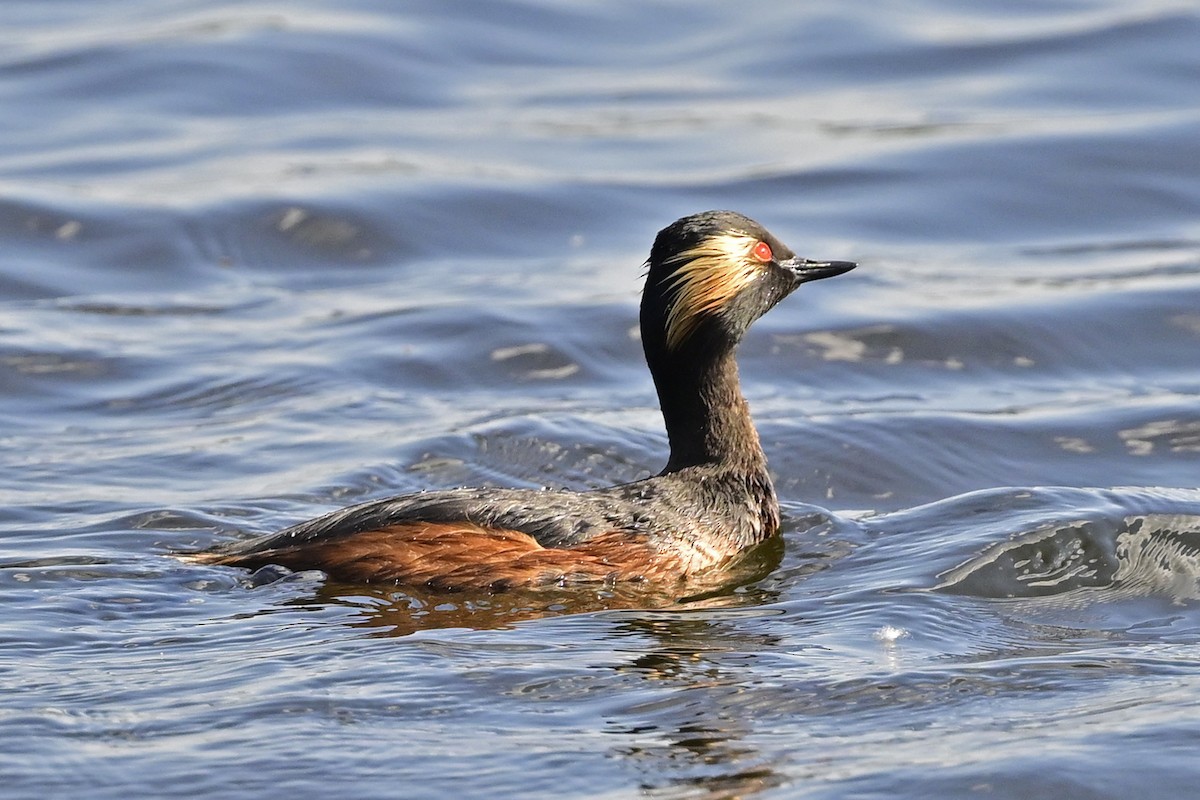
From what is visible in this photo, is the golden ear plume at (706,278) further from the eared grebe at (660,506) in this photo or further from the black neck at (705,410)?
the black neck at (705,410)

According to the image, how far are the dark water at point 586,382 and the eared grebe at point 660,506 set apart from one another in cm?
22

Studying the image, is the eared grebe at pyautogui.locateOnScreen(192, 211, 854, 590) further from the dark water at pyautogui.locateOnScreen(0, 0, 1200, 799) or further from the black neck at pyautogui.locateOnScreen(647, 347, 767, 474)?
the dark water at pyautogui.locateOnScreen(0, 0, 1200, 799)

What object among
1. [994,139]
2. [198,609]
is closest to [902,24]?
[994,139]

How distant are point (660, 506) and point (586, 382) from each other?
3420mm

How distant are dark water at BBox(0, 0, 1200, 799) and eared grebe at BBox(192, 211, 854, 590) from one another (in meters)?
0.22

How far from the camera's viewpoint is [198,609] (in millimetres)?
8031

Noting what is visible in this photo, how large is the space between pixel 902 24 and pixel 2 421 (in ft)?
42.7

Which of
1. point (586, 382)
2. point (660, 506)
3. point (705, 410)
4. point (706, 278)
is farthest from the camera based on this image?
point (586, 382)

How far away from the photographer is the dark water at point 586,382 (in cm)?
652

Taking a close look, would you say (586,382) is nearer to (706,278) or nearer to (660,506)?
(706,278)

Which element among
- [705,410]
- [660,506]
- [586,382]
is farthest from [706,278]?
[586,382]

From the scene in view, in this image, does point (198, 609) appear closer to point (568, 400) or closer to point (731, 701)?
point (731, 701)

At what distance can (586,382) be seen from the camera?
12.3 metres

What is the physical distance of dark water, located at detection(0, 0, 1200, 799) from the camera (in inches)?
257
